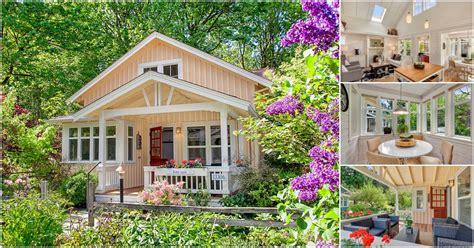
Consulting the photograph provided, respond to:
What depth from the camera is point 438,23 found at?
5.53ft

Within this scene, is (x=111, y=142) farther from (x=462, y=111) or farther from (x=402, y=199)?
(x=462, y=111)

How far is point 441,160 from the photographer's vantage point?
1.77m

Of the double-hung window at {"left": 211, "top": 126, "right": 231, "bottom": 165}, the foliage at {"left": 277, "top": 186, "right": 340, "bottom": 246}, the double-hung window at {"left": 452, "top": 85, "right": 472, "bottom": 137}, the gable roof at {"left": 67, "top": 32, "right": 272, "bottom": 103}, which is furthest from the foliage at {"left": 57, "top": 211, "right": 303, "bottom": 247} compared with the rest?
the gable roof at {"left": 67, "top": 32, "right": 272, "bottom": 103}

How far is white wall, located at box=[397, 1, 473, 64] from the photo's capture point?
168cm

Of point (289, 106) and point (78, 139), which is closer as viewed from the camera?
point (289, 106)

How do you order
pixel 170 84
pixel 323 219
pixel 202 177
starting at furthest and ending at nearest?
pixel 170 84
pixel 202 177
pixel 323 219

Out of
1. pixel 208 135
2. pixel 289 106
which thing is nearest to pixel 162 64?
pixel 208 135

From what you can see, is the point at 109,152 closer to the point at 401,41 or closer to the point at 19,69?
the point at 19,69

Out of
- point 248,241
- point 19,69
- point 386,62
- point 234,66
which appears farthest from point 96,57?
point 386,62

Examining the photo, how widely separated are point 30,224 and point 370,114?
2.83 metres

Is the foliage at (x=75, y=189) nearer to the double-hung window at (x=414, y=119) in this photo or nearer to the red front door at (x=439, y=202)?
the red front door at (x=439, y=202)

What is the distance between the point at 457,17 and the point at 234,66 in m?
3.92

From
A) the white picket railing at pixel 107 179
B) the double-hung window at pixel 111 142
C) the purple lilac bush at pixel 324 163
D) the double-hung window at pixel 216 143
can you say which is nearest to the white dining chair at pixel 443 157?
the purple lilac bush at pixel 324 163

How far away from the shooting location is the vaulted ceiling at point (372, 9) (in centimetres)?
177
